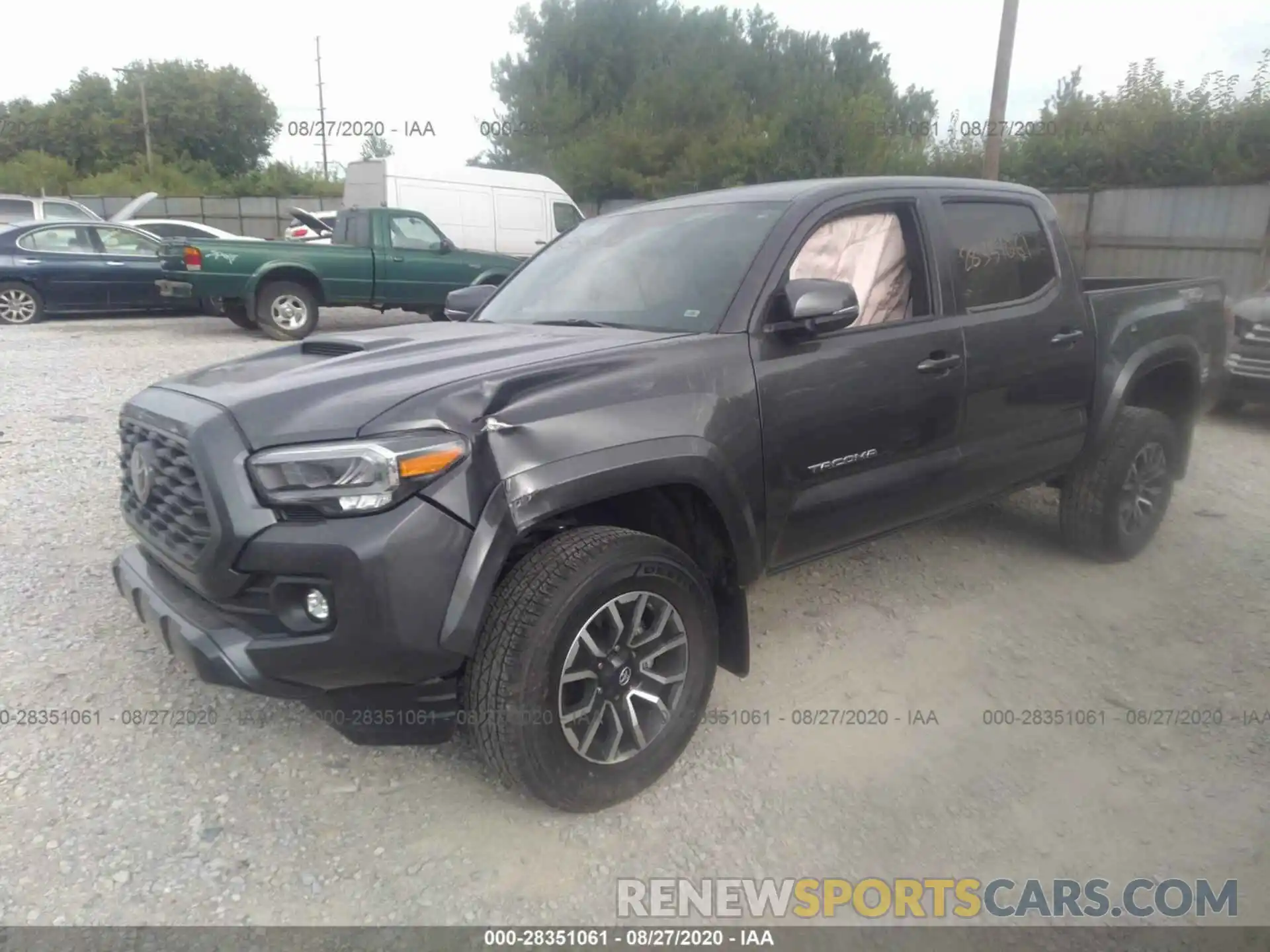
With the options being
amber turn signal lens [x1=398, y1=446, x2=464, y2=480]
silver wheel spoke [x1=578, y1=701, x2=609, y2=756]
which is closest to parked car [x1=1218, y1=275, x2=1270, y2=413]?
silver wheel spoke [x1=578, y1=701, x2=609, y2=756]

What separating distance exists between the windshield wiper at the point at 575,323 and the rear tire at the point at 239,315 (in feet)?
29.2

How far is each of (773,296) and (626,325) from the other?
53 cm

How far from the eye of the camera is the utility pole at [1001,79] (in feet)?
40.5

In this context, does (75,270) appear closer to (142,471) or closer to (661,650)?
(142,471)

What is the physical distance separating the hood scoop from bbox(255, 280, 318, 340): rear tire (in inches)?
329

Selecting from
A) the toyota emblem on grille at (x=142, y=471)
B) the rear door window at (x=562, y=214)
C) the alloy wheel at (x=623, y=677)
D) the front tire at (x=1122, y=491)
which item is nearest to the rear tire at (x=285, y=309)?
the rear door window at (x=562, y=214)

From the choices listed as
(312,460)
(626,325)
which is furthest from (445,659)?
(626,325)

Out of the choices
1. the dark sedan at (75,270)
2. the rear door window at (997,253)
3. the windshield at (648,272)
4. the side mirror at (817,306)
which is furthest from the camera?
the dark sedan at (75,270)

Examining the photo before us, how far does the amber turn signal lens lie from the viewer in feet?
7.96

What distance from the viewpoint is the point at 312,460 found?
2.44 meters

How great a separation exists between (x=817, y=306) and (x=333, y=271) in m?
9.66

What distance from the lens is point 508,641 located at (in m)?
2.56

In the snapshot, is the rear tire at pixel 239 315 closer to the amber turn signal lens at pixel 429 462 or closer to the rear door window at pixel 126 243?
the rear door window at pixel 126 243

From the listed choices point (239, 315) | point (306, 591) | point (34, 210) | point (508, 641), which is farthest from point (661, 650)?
point (34, 210)
